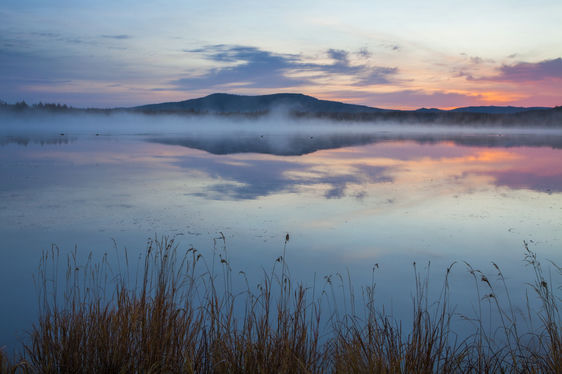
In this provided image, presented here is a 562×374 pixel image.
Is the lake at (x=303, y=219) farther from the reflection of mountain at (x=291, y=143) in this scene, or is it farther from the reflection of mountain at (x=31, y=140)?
the reflection of mountain at (x=31, y=140)

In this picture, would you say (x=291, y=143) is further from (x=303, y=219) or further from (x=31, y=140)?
(x=303, y=219)

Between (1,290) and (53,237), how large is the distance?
2030 millimetres

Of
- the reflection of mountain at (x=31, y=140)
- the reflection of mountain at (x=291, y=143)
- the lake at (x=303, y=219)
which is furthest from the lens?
the reflection of mountain at (x=31, y=140)

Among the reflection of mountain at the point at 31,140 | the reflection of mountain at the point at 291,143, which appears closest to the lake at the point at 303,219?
the reflection of mountain at the point at 291,143

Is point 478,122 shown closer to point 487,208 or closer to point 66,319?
point 487,208

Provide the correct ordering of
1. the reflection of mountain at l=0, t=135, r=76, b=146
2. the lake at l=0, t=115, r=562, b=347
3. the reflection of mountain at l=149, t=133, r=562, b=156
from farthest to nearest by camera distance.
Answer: the reflection of mountain at l=0, t=135, r=76, b=146 → the reflection of mountain at l=149, t=133, r=562, b=156 → the lake at l=0, t=115, r=562, b=347

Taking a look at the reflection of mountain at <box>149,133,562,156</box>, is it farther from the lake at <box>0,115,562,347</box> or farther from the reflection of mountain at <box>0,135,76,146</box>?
the lake at <box>0,115,562,347</box>

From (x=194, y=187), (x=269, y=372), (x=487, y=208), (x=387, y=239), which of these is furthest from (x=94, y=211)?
(x=487, y=208)

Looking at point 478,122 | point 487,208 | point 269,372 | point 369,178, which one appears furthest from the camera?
point 478,122

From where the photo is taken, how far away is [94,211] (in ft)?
30.5

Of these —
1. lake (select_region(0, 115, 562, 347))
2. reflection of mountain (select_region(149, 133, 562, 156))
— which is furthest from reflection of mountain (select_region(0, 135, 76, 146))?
lake (select_region(0, 115, 562, 347))

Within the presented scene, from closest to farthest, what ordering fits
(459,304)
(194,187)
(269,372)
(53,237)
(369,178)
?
(269,372) < (459,304) < (53,237) < (194,187) < (369,178)

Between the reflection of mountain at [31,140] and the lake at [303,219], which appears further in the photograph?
the reflection of mountain at [31,140]

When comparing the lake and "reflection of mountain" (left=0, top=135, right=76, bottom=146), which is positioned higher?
"reflection of mountain" (left=0, top=135, right=76, bottom=146)
